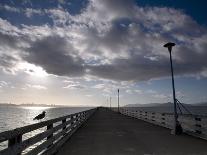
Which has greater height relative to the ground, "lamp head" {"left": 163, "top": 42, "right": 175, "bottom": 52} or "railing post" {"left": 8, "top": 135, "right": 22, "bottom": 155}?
"lamp head" {"left": 163, "top": 42, "right": 175, "bottom": 52}

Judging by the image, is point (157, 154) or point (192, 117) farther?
point (192, 117)

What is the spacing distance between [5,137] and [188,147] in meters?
7.52

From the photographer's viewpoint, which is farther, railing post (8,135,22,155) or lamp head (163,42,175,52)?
lamp head (163,42,175,52)

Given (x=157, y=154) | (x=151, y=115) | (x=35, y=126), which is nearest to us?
(x=35, y=126)

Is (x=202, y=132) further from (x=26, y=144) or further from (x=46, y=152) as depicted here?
(x=26, y=144)

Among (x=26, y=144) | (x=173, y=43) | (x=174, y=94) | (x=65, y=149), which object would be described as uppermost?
(x=173, y=43)

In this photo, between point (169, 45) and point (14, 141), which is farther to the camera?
point (169, 45)

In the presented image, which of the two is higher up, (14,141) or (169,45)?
(169,45)

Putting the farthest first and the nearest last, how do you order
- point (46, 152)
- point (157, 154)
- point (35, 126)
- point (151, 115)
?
point (151, 115), point (157, 154), point (46, 152), point (35, 126)

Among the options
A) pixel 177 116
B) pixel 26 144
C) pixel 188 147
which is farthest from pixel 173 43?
pixel 26 144

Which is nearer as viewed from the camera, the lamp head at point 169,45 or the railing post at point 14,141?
the railing post at point 14,141

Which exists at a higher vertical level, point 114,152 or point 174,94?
point 174,94

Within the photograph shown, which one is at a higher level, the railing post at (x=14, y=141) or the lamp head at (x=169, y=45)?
the lamp head at (x=169, y=45)

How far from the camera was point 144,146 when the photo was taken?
10.0 metres
